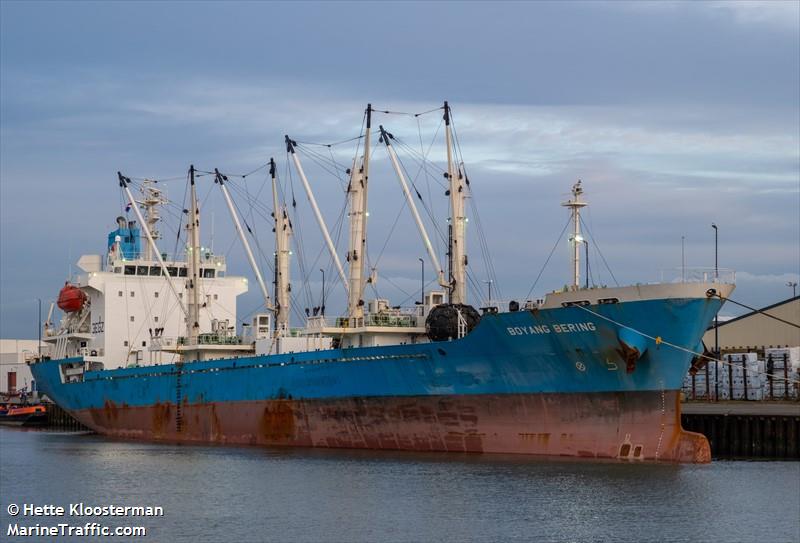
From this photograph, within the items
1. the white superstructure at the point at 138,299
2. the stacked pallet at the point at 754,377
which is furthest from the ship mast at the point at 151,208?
the stacked pallet at the point at 754,377

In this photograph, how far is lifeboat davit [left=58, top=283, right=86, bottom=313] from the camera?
57.8m

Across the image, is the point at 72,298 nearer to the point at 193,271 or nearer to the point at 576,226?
the point at 193,271

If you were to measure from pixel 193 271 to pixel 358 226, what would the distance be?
11.5 meters

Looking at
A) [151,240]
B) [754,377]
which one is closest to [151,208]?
[151,240]

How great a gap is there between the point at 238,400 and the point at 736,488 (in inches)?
830

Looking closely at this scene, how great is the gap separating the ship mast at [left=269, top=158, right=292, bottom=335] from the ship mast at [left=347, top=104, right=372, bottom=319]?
263 inches

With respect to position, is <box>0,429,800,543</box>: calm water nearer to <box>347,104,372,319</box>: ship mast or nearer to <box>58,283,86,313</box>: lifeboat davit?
<box>347,104,372,319</box>: ship mast

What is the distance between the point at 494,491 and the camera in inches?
1147

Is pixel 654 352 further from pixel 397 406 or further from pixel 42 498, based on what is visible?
pixel 42 498

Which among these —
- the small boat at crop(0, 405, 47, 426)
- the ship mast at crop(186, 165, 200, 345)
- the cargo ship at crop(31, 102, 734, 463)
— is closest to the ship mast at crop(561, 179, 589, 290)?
the cargo ship at crop(31, 102, 734, 463)

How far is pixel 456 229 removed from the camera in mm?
→ 41125

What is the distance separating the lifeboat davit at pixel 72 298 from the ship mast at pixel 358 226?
63.3ft

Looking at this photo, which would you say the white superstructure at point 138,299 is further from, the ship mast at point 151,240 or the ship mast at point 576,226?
the ship mast at point 576,226

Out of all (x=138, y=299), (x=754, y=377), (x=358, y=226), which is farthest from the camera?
(x=138, y=299)
